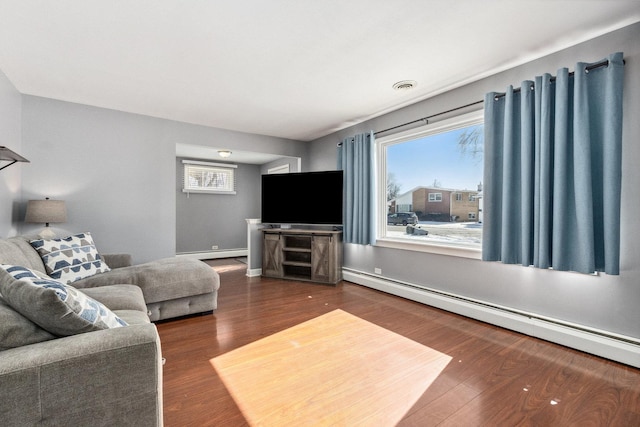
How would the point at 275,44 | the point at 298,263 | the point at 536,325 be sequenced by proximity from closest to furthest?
the point at 275,44
the point at 536,325
the point at 298,263

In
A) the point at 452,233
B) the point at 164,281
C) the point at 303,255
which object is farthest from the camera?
the point at 303,255

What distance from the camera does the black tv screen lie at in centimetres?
449

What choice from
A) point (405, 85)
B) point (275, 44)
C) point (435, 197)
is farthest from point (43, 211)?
point (435, 197)

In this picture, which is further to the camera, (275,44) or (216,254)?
(216,254)

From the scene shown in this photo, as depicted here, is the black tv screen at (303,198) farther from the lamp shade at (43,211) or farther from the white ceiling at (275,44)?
the lamp shade at (43,211)

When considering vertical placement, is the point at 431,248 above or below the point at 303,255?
above

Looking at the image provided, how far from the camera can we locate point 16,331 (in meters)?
1.04

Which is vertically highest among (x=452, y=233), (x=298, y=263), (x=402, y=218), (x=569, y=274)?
(x=402, y=218)

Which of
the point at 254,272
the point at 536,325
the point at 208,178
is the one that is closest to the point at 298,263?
the point at 254,272

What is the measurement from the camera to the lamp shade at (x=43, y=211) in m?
3.02

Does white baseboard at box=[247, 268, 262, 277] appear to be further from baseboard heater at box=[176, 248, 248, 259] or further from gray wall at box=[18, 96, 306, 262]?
baseboard heater at box=[176, 248, 248, 259]

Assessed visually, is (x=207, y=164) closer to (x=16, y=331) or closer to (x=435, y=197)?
(x=435, y=197)

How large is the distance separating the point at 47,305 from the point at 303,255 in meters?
3.87

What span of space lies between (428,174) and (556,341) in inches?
79.8
